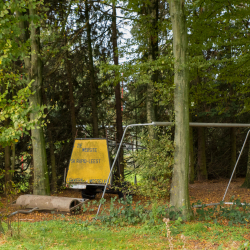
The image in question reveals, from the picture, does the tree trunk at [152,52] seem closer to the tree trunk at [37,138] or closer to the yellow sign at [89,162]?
the yellow sign at [89,162]

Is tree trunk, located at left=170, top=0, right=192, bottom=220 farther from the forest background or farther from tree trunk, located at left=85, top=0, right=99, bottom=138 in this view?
tree trunk, located at left=85, top=0, right=99, bottom=138

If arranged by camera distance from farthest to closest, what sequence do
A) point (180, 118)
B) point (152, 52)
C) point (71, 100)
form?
point (71, 100), point (152, 52), point (180, 118)

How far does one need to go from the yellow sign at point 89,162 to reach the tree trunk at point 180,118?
10.3 feet

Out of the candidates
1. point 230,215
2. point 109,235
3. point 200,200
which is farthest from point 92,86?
point 230,215

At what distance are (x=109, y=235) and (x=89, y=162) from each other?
4044 mm

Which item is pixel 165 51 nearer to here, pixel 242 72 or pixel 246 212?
pixel 242 72

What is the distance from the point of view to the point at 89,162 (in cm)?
995

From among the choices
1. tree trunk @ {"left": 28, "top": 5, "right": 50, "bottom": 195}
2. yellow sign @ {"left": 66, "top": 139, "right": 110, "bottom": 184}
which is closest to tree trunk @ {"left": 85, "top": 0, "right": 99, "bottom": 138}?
yellow sign @ {"left": 66, "top": 139, "right": 110, "bottom": 184}

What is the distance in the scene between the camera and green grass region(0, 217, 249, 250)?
17.4ft

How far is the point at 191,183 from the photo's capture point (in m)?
14.3

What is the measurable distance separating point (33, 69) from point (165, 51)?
22.7ft

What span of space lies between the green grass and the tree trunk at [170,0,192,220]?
710 millimetres

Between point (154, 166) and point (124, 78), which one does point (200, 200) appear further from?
point (124, 78)

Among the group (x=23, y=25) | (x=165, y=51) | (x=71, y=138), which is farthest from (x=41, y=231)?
(x=165, y=51)
